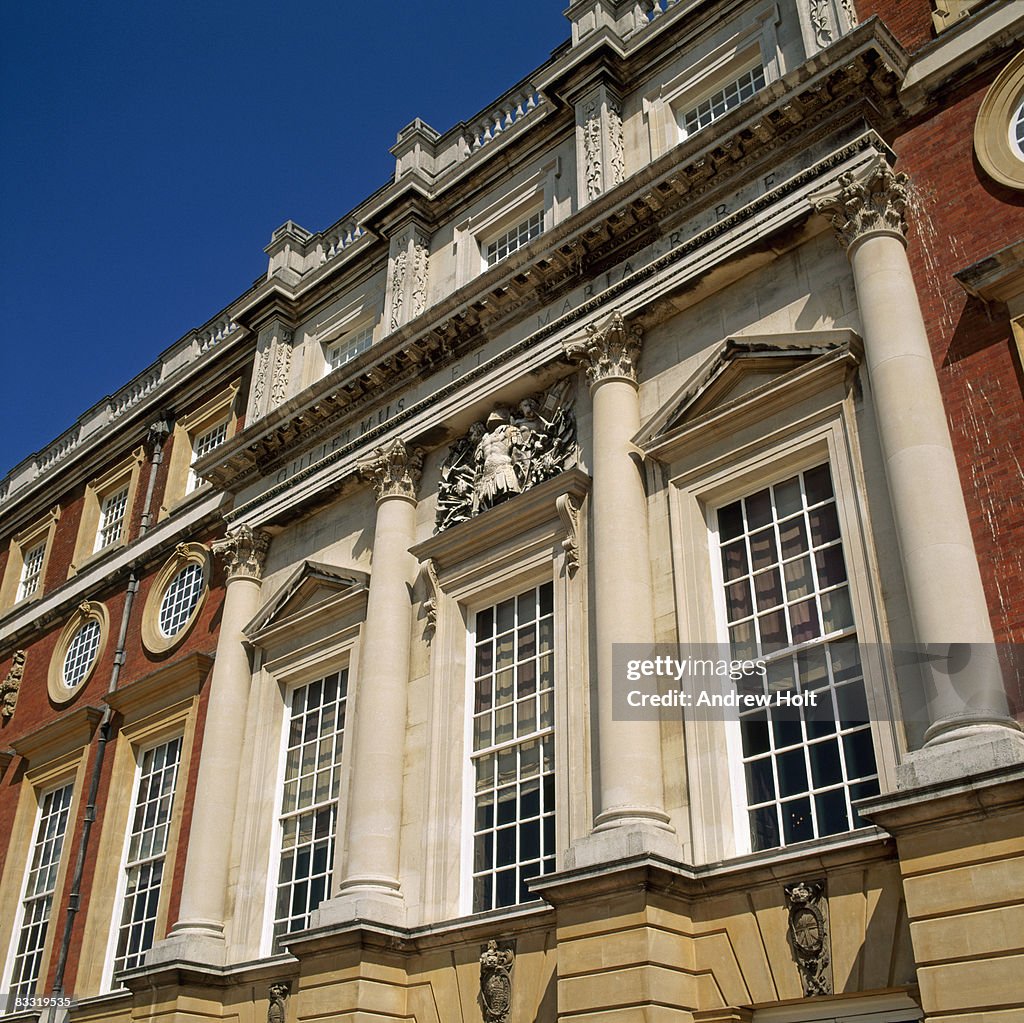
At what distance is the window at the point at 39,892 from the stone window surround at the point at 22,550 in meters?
6.84

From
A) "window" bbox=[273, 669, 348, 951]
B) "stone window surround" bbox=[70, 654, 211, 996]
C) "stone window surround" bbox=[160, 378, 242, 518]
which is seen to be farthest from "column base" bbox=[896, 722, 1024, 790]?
"stone window surround" bbox=[160, 378, 242, 518]

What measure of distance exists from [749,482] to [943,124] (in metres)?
4.77

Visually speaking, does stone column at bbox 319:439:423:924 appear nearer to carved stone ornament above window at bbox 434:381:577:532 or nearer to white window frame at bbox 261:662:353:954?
white window frame at bbox 261:662:353:954

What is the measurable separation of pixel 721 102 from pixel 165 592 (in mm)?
13683

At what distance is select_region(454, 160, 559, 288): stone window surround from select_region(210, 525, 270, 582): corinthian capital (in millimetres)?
5438

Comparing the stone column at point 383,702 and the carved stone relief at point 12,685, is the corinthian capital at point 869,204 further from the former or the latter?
the carved stone relief at point 12,685

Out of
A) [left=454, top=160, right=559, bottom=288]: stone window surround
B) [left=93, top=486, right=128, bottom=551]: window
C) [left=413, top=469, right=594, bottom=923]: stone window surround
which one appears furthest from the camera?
[left=93, top=486, right=128, bottom=551]: window

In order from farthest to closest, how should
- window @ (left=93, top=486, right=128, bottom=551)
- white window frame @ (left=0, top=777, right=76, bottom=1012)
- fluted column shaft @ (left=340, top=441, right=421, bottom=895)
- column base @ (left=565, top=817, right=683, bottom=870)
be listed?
window @ (left=93, top=486, right=128, bottom=551) → white window frame @ (left=0, top=777, right=76, bottom=1012) → fluted column shaft @ (left=340, top=441, right=421, bottom=895) → column base @ (left=565, top=817, right=683, bottom=870)

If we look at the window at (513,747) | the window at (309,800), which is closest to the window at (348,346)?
the window at (309,800)

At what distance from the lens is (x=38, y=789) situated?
929 inches

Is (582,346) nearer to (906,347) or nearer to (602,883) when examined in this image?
(906,347)

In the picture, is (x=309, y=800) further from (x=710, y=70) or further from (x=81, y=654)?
(x=710, y=70)

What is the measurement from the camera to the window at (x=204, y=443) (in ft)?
80.3

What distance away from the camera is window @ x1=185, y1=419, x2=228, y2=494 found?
80.3 feet
